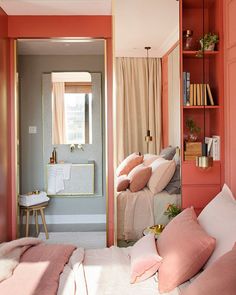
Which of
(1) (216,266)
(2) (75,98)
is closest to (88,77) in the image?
(2) (75,98)

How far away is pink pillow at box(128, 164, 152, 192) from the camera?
343 cm

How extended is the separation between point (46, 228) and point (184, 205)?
1803mm

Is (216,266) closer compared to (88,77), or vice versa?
(216,266)

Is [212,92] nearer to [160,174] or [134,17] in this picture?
[160,174]

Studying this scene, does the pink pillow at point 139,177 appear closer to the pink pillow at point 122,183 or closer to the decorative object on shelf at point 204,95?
the pink pillow at point 122,183

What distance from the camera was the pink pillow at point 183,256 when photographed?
5.94 ft

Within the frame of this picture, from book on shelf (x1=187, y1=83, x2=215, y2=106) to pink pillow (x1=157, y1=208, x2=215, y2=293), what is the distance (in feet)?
4.88

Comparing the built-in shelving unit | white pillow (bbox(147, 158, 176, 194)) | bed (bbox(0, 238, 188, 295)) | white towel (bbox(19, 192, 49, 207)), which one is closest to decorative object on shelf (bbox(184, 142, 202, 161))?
the built-in shelving unit

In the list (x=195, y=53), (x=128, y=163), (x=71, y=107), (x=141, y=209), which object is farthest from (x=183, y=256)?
(x=71, y=107)

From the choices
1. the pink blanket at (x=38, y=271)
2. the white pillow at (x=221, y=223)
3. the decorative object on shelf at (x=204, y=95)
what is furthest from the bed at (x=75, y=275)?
the decorative object on shelf at (x=204, y=95)

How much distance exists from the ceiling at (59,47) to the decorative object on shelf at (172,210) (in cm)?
186

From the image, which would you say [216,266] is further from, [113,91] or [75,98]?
[75,98]

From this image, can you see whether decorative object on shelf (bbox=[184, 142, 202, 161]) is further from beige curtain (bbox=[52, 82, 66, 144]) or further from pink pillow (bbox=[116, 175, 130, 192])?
beige curtain (bbox=[52, 82, 66, 144])

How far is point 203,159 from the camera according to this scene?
3.04 m
